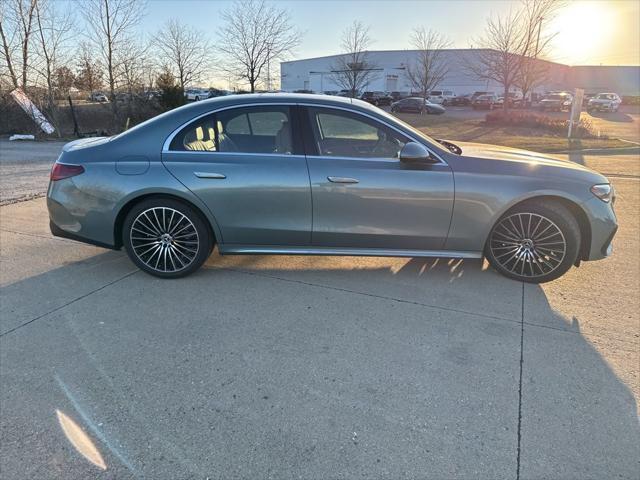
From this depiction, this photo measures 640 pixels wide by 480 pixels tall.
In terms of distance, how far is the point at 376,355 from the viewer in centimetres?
283

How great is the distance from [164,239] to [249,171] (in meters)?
1.03

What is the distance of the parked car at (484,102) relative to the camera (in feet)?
127

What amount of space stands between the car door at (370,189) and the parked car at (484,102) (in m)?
39.1

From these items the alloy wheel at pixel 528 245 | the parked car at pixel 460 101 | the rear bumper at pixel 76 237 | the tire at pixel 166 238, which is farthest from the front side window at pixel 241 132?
the parked car at pixel 460 101

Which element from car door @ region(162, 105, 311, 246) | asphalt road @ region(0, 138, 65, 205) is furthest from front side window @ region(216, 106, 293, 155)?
asphalt road @ region(0, 138, 65, 205)

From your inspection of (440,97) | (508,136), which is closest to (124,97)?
(508,136)

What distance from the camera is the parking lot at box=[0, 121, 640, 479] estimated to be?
80.7 inches

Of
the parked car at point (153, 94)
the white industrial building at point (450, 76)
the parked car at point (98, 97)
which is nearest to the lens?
the parked car at point (98, 97)

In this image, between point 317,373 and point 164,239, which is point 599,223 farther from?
point 164,239

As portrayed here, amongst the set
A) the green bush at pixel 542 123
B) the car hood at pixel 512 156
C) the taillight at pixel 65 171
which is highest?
the green bush at pixel 542 123

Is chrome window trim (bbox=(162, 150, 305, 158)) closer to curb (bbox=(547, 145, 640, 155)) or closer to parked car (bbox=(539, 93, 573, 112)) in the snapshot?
curb (bbox=(547, 145, 640, 155))

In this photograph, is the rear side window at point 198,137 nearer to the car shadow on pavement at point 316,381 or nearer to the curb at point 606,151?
the car shadow on pavement at point 316,381

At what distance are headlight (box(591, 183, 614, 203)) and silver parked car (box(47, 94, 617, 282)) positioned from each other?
0.01m

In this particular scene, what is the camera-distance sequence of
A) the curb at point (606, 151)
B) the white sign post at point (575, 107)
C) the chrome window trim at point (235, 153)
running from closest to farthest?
the chrome window trim at point (235, 153) → the curb at point (606, 151) → the white sign post at point (575, 107)
